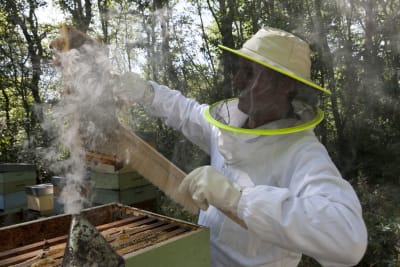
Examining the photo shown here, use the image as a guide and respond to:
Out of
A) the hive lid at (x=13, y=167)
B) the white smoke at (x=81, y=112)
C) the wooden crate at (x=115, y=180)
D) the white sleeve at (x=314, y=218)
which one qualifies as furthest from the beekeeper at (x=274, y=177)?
the hive lid at (x=13, y=167)

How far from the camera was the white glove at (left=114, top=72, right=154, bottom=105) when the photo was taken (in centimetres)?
178

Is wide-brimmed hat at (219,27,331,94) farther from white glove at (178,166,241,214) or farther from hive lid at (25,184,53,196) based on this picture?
hive lid at (25,184,53,196)

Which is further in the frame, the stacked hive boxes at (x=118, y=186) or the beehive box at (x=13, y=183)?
the beehive box at (x=13, y=183)

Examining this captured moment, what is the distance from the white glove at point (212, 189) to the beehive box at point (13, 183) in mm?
3383

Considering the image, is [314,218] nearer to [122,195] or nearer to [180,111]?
[180,111]

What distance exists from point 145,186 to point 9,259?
9.09 ft

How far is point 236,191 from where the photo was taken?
133cm

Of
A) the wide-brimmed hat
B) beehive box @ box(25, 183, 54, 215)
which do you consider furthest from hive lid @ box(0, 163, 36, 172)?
the wide-brimmed hat

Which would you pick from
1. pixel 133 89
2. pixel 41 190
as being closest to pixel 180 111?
pixel 133 89

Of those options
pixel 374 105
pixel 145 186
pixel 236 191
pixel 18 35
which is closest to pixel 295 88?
pixel 236 191

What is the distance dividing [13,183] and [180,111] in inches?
117

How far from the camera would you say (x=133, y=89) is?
1.99m

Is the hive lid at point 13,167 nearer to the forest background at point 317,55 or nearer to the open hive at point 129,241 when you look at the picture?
the forest background at point 317,55

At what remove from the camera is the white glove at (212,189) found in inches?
52.0
